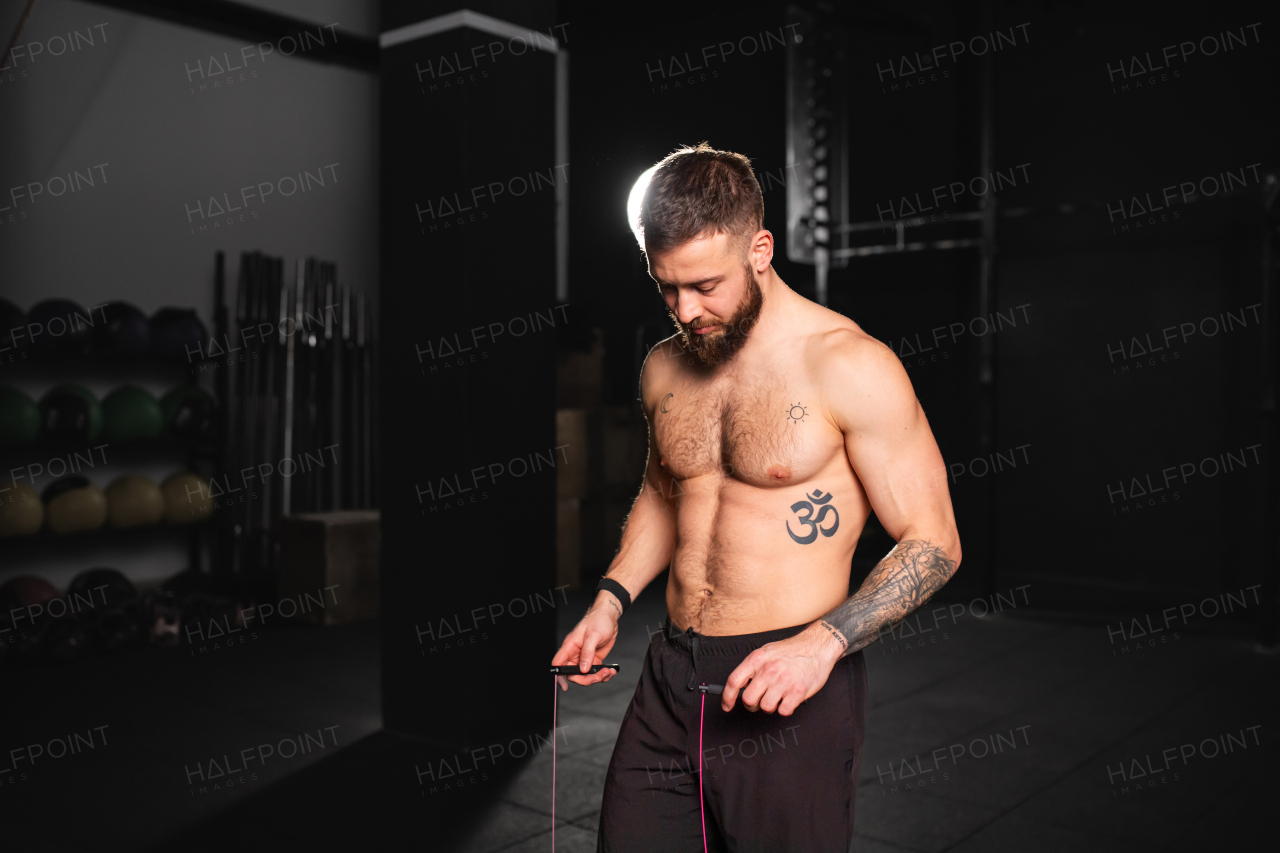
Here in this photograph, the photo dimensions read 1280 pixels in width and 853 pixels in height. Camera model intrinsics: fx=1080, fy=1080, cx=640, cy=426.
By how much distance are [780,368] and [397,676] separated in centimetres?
232

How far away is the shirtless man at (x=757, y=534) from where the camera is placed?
151 centimetres

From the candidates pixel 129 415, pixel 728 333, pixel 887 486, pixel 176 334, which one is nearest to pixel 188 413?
pixel 129 415

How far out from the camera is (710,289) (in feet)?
5.11

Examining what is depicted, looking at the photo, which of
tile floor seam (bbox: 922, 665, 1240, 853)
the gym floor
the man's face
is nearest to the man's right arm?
the man's face

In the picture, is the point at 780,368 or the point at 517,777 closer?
the point at 780,368

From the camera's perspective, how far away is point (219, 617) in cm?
511

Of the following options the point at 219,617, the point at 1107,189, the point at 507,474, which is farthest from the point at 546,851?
the point at 1107,189

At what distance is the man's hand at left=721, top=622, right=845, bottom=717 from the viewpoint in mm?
1319

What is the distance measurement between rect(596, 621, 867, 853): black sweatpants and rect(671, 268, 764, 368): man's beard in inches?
16.8

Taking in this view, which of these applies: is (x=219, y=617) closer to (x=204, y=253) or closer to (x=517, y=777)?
(x=204, y=253)

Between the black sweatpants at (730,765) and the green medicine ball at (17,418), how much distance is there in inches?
164

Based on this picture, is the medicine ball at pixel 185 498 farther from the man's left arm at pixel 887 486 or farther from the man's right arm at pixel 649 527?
the man's left arm at pixel 887 486

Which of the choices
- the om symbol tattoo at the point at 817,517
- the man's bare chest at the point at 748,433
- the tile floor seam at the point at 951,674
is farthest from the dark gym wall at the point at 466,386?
the om symbol tattoo at the point at 817,517

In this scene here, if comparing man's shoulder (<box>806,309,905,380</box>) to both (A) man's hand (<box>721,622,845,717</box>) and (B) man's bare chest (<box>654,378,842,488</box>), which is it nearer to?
(B) man's bare chest (<box>654,378,842,488</box>)
